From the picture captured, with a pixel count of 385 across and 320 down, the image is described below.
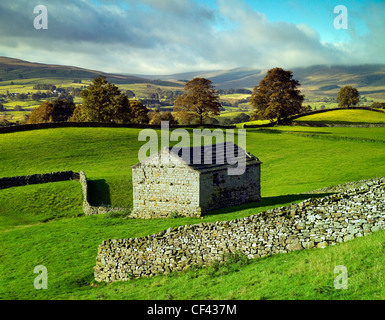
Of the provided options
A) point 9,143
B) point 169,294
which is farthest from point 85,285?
point 9,143

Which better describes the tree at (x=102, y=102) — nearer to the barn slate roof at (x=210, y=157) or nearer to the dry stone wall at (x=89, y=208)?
the dry stone wall at (x=89, y=208)

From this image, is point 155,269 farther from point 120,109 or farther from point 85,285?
point 120,109

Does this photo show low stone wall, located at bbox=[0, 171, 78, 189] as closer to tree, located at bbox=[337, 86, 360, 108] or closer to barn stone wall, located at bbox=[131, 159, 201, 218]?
barn stone wall, located at bbox=[131, 159, 201, 218]

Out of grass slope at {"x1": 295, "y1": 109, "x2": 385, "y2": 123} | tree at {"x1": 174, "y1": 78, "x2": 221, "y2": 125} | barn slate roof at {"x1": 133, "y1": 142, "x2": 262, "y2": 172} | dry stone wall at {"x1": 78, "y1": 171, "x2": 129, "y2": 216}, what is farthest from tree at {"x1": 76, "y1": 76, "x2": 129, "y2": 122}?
barn slate roof at {"x1": 133, "y1": 142, "x2": 262, "y2": 172}

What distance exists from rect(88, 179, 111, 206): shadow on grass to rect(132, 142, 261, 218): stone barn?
8458 millimetres

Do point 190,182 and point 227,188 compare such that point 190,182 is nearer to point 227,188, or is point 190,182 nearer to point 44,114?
point 227,188

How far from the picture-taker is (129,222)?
23.3 meters

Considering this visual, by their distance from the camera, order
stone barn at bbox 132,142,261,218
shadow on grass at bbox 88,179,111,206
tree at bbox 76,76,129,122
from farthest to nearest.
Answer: tree at bbox 76,76,129,122 → shadow on grass at bbox 88,179,111,206 → stone barn at bbox 132,142,261,218

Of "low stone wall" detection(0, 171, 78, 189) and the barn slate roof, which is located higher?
the barn slate roof
